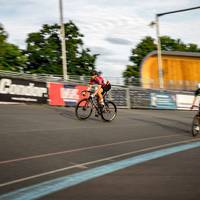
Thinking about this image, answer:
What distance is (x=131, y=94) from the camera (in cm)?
2828

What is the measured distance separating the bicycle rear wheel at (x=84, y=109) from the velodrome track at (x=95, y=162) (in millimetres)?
1423

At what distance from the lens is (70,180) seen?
689 cm

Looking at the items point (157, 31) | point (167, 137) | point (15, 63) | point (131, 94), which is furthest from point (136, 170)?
point (15, 63)

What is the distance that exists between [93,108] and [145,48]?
201ft

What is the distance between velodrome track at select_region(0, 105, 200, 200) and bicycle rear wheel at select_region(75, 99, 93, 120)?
1423 mm

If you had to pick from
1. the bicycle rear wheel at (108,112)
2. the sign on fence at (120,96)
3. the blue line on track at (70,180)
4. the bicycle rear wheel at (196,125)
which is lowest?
the blue line on track at (70,180)

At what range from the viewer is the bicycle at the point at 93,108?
53.3ft

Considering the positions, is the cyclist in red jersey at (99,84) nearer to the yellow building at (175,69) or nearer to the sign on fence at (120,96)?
the sign on fence at (120,96)

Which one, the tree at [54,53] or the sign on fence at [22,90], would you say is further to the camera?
the tree at [54,53]

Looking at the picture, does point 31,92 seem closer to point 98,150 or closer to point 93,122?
point 93,122

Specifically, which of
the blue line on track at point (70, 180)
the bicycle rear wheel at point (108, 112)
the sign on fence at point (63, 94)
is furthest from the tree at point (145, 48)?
the blue line on track at point (70, 180)

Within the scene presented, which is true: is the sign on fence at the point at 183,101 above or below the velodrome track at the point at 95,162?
above

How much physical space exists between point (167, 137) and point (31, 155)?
5133 millimetres

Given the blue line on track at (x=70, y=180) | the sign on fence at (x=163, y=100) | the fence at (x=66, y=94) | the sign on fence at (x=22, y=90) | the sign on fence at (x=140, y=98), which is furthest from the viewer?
the sign on fence at (x=163, y=100)
